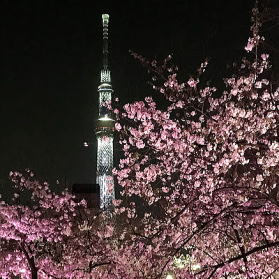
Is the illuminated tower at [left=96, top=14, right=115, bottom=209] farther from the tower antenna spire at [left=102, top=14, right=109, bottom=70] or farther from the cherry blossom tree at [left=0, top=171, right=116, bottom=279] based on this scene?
the cherry blossom tree at [left=0, top=171, right=116, bottom=279]

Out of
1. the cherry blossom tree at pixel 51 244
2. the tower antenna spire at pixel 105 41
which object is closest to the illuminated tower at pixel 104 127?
the tower antenna spire at pixel 105 41

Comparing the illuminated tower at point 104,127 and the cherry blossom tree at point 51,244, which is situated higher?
the illuminated tower at point 104,127

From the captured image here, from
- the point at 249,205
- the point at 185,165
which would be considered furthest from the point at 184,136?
the point at 249,205

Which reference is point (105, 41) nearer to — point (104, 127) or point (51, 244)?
point (104, 127)

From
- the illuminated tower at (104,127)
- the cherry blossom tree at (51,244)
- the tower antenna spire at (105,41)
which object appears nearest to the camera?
the cherry blossom tree at (51,244)

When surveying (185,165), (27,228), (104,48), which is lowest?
(185,165)

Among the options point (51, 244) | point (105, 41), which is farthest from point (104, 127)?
point (51, 244)

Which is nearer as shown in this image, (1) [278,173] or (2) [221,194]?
(1) [278,173]

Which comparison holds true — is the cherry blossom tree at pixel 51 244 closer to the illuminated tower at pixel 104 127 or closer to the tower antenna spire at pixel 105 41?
the illuminated tower at pixel 104 127

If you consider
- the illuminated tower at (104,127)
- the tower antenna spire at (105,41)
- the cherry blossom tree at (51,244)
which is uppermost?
the tower antenna spire at (105,41)

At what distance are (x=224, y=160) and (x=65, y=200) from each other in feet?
41.1

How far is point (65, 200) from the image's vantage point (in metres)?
18.9

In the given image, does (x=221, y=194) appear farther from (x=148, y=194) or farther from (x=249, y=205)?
(x=148, y=194)

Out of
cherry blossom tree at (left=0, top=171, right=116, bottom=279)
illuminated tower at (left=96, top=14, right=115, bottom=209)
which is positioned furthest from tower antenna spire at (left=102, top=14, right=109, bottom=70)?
cherry blossom tree at (left=0, top=171, right=116, bottom=279)
